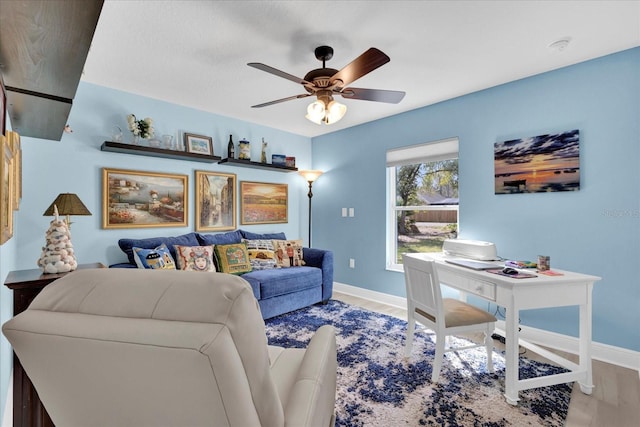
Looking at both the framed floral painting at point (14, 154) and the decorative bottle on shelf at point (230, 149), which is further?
the decorative bottle on shelf at point (230, 149)

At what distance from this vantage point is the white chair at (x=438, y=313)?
2010mm

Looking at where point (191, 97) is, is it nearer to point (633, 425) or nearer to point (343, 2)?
point (343, 2)

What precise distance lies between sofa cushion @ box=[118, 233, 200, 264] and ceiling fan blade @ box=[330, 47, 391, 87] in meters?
2.35

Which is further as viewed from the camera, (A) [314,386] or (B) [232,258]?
(B) [232,258]

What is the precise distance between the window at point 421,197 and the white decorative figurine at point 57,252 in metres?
3.32

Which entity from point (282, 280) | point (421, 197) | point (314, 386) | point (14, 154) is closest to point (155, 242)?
point (282, 280)

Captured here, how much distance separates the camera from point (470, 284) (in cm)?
217

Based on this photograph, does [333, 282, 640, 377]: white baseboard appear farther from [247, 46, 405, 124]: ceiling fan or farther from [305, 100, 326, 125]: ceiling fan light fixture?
[305, 100, 326, 125]: ceiling fan light fixture

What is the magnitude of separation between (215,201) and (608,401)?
3984 millimetres

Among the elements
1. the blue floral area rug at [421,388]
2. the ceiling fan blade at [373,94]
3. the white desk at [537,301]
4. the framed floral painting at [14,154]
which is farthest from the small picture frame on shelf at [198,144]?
the white desk at [537,301]

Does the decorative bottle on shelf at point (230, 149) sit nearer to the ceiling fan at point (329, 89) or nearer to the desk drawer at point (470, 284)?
the ceiling fan at point (329, 89)

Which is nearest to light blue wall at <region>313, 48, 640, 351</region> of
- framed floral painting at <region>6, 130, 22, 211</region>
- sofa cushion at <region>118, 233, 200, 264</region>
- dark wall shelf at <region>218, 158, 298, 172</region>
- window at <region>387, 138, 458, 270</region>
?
window at <region>387, 138, 458, 270</region>

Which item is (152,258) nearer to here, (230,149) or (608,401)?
(230,149)

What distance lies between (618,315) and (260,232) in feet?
12.7
